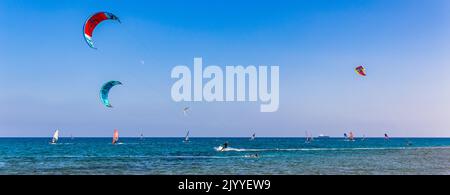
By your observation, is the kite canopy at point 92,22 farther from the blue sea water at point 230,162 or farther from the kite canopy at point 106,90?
the blue sea water at point 230,162

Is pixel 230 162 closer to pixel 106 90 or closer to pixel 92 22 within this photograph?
pixel 106 90

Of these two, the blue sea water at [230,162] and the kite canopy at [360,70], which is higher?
the kite canopy at [360,70]

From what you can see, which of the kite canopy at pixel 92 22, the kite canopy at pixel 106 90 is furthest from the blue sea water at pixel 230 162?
the kite canopy at pixel 92 22

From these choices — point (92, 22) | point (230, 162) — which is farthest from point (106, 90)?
point (230, 162)

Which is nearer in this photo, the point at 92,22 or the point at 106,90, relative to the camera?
the point at 92,22

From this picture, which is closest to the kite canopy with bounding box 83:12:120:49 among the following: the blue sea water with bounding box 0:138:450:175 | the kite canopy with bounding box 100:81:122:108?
the kite canopy with bounding box 100:81:122:108

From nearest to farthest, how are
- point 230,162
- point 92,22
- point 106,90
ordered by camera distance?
1. point 92,22
2. point 106,90
3. point 230,162

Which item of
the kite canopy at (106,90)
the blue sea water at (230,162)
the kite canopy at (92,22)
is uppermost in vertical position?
the kite canopy at (92,22)

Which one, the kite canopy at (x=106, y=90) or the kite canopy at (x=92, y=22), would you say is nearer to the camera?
the kite canopy at (x=92, y=22)

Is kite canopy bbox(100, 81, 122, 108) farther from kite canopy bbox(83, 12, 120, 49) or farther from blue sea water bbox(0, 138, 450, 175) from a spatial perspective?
kite canopy bbox(83, 12, 120, 49)
